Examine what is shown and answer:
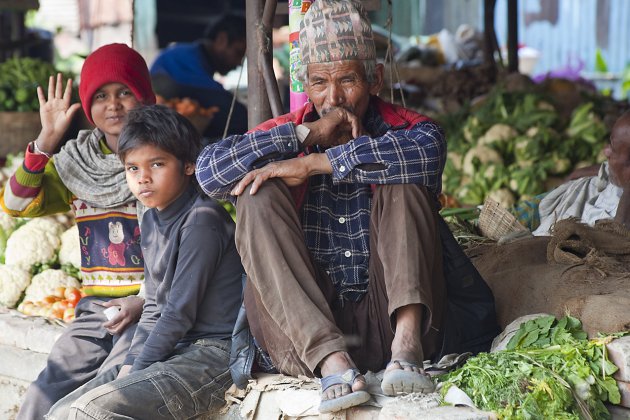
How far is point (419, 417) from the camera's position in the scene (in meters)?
2.50

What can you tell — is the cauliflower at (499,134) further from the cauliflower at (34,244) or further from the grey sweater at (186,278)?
the grey sweater at (186,278)

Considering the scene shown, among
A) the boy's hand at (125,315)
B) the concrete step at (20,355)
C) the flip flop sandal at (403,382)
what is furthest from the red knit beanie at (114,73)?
the flip flop sandal at (403,382)

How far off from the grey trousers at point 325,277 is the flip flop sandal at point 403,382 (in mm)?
191

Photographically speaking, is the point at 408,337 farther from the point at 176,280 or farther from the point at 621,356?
the point at 176,280

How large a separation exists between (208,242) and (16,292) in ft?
7.33

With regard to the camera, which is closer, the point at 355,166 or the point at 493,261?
the point at 355,166

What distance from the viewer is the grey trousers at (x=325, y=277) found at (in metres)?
2.74

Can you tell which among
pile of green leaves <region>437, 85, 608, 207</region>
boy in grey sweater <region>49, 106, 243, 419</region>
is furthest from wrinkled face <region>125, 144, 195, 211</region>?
pile of green leaves <region>437, 85, 608, 207</region>

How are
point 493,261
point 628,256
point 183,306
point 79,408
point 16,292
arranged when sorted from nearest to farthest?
point 79,408 → point 183,306 → point 628,256 → point 493,261 → point 16,292

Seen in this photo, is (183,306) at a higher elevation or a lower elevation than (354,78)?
lower

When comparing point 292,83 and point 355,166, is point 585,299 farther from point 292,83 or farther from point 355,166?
point 292,83

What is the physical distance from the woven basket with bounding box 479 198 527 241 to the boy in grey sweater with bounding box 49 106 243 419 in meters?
1.51

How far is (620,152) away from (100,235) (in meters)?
2.27

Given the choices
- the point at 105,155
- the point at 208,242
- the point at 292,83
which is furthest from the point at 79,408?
the point at 292,83
